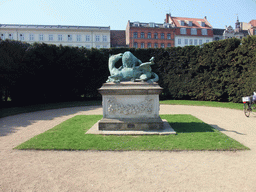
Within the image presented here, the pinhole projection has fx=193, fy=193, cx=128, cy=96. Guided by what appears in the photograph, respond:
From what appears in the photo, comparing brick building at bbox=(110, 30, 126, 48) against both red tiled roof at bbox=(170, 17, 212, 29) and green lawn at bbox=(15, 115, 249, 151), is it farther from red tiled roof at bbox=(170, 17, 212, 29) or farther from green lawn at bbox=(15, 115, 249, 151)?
green lawn at bbox=(15, 115, 249, 151)

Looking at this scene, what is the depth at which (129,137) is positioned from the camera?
21.1 feet

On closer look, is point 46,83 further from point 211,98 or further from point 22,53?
point 211,98

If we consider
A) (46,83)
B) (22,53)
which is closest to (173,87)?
(46,83)

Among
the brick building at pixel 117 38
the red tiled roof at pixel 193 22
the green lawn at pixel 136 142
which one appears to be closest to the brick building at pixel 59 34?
the brick building at pixel 117 38

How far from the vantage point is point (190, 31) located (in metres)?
48.2

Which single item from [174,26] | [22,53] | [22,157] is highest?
[174,26]

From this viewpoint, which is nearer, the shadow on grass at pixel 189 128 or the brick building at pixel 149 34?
the shadow on grass at pixel 189 128

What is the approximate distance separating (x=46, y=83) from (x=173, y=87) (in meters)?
12.0

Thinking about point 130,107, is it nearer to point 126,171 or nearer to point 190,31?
point 126,171

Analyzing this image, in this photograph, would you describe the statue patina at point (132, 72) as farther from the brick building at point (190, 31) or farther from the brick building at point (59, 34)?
the brick building at point (190, 31)

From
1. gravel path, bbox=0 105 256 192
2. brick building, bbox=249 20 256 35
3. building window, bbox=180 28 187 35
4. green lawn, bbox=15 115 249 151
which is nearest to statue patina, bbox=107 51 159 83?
green lawn, bbox=15 115 249 151

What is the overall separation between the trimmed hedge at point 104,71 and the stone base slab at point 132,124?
1068 cm

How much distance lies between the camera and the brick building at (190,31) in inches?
1890

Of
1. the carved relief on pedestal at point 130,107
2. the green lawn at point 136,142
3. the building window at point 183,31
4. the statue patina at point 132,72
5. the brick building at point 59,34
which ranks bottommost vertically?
the green lawn at point 136,142
